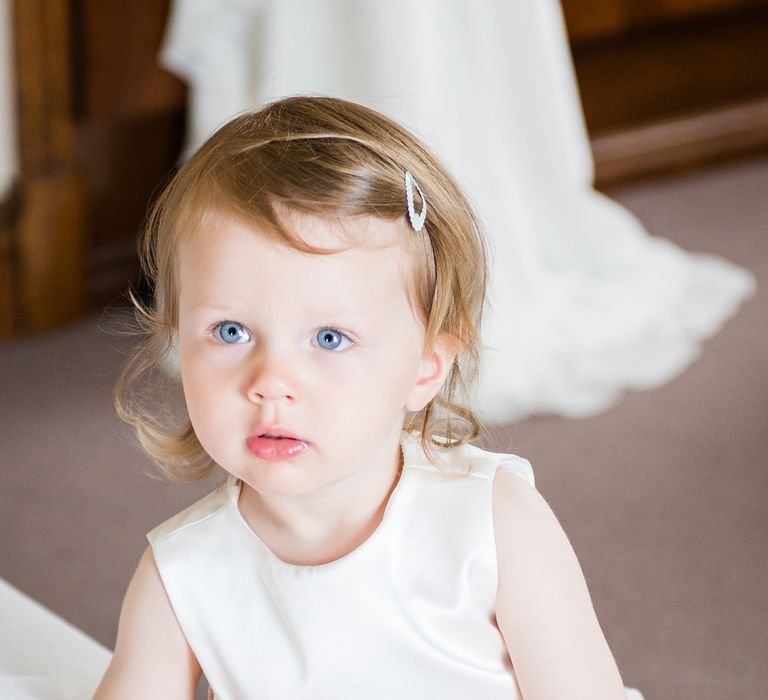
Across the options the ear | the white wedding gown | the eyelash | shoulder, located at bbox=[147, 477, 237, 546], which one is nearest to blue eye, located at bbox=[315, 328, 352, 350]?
the eyelash

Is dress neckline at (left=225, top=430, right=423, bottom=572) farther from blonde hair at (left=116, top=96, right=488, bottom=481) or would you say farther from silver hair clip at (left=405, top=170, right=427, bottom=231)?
silver hair clip at (left=405, top=170, right=427, bottom=231)

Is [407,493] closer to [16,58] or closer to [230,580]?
[230,580]

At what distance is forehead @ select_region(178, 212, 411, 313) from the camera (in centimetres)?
81

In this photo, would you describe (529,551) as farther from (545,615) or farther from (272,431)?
(272,431)

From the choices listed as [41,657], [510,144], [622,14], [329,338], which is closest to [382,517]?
[329,338]

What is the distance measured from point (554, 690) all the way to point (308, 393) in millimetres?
275

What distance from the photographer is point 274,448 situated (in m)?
0.83

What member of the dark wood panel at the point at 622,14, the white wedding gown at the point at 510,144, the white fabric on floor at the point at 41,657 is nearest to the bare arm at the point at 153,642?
the white fabric on floor at the point at 41,657

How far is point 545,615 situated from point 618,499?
1008mm

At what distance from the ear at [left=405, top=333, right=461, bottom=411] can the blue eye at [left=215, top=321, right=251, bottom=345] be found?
148mm

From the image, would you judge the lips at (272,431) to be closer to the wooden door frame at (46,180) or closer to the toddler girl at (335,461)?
the toddler girl at (335,461)

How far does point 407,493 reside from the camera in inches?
37.6

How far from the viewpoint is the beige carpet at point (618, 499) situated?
1586mm

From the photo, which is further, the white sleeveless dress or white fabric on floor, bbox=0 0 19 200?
white fabric on floor, bbox=0 0 19 200
